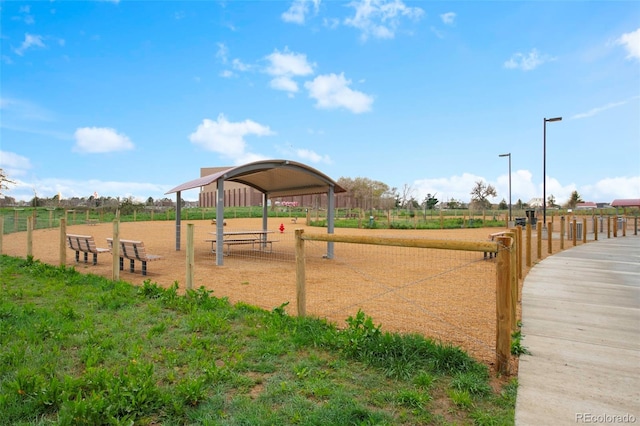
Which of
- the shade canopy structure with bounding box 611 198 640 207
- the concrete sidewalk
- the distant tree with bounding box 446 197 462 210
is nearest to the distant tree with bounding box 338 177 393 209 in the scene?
the distant tree with bounding box 446 197 462 210

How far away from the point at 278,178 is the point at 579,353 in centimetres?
1161

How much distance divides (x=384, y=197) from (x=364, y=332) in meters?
65.1

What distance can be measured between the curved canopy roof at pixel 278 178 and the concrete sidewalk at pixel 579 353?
7.14m

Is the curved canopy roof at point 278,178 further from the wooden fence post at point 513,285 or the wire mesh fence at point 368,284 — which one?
the wooden fence post at point 513,285

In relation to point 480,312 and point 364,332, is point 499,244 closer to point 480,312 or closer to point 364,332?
point 364,332

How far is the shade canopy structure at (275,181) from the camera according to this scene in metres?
11.5

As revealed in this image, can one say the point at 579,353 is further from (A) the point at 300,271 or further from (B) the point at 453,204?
(B) the point at 453,204

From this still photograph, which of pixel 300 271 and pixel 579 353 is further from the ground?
pixel 300 271

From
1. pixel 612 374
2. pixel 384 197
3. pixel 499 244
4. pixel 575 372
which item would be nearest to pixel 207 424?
pixel 499 244

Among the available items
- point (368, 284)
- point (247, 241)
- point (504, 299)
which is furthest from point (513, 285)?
point (247, 241)

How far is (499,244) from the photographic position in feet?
12.2

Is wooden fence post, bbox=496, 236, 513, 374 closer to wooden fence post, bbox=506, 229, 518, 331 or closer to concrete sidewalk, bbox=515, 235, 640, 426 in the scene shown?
wooden fence post, bbox=506, 229, 518, 331

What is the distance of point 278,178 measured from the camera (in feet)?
47.7

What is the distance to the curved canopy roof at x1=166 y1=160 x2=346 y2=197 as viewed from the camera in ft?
38.2
